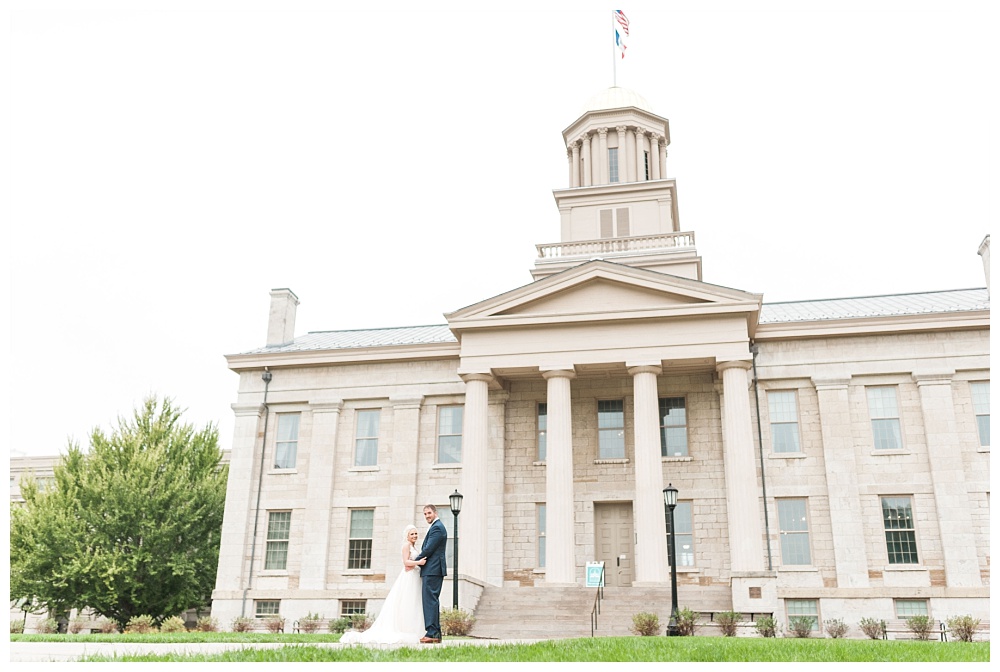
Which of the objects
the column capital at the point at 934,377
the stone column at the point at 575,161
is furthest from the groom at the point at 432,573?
the stone column at the point at 575,161

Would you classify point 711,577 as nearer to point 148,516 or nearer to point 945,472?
point 945,472

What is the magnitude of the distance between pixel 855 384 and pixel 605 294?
941 centimetres

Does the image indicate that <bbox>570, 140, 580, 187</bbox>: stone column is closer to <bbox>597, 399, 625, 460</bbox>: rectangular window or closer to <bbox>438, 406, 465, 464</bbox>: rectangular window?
<bbox>597, 399, 625, 460</bbox>: rectangular window

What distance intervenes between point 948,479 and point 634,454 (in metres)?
10.3

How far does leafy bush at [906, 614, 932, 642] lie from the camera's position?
920 inches

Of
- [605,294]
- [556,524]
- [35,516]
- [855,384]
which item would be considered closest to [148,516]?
[35,516]

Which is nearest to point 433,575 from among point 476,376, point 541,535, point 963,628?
point 476,376

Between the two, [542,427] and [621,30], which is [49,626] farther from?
[621,30]

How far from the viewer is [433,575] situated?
523 inches

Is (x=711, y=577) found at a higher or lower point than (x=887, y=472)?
lower

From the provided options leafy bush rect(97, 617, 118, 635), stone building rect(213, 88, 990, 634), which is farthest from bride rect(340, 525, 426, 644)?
leafy bush rect(97, 617, 118, 635)

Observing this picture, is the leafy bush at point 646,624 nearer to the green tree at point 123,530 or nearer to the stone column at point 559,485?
the stone column at point 559,485

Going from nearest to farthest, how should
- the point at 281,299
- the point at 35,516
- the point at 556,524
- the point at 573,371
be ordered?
the point at 556,524 → the point at 573,371 → the point at 35,516 → the point at 281,299

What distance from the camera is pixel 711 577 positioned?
28.0 meters
